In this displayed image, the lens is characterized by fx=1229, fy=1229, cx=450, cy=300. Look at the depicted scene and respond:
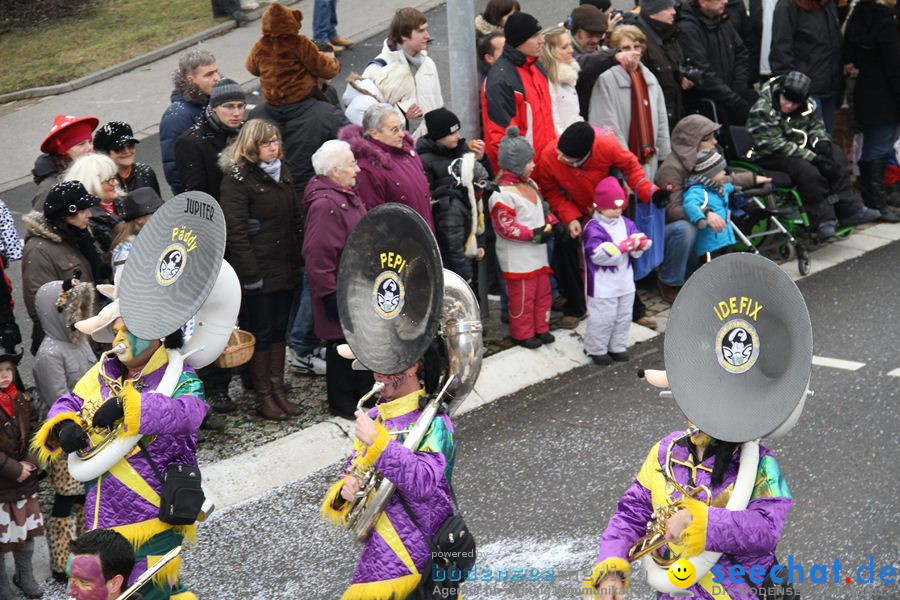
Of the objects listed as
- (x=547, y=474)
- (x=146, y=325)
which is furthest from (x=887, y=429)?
(x=146, y=325)

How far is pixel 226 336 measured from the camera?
5.43 m

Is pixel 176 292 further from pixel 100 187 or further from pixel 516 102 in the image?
pixel 516 102

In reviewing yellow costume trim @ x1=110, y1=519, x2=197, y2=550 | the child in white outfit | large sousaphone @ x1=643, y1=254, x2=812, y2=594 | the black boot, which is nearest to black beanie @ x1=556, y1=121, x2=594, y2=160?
the child in white outfit

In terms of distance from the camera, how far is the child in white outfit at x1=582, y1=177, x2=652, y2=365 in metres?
8.52

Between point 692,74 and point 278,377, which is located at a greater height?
point 692,74

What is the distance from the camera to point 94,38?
54.6 ft

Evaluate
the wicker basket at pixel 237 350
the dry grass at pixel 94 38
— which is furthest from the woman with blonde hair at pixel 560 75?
the dry grass at pixel 94 38

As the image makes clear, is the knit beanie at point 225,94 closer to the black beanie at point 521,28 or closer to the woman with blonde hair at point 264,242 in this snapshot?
the woman with blonde hair at point 264,242

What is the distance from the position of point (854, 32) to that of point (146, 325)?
8.13 meters

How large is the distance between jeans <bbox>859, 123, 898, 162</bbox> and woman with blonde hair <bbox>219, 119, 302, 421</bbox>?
604 cm

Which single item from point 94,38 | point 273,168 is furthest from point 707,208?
point 94,38

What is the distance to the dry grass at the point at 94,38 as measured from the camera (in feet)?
50.9

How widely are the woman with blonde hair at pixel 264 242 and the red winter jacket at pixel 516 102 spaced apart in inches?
73.2

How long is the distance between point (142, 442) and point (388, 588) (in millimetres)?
1286
